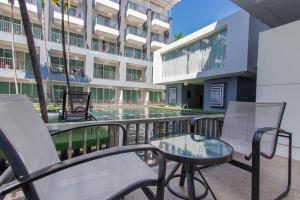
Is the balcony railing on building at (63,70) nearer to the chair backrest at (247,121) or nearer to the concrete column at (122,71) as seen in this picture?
the concrete column at (122,71)

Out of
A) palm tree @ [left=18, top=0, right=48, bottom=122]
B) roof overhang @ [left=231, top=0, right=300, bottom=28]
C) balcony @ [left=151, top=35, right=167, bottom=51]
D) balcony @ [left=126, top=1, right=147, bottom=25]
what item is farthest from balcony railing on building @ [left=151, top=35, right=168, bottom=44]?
palm tree @ [left=18, top=0, right=48, bottom=122]

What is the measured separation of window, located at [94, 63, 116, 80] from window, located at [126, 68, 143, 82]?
1598 millimetres

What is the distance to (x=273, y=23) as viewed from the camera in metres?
4.74

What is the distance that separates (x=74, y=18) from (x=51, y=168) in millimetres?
19224

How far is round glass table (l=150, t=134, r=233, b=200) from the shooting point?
49.9 inches

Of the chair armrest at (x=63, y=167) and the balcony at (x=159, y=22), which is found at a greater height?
the balcony at (x=159, y=22)

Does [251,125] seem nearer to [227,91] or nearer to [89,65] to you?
[227,91]

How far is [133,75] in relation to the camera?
21.6m

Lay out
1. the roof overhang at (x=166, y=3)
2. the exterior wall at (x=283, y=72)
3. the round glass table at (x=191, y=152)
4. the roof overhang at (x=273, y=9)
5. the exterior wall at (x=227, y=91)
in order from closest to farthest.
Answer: the round glass table at (x=191, y=152) → the exterior wall at (x=283, y=72) → the roof overhang at (x=273, y=9) → the exterior wall at (x=227, y=91) → the roof overhang at (x=166, y=3)

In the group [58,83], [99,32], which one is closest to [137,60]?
[99,32]

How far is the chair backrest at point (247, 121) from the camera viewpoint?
188 centimetres

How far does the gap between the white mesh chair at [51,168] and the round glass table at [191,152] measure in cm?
26

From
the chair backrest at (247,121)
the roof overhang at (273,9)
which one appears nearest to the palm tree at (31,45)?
the chair backrest at (247,121)

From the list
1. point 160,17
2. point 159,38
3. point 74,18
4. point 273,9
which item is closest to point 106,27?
point 74,18
